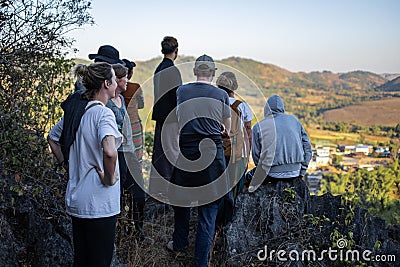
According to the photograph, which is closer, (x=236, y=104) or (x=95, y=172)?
(x=95, y=172)

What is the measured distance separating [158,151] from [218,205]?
3.58ft

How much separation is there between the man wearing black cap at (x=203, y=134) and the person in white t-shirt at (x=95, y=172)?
1292 mm

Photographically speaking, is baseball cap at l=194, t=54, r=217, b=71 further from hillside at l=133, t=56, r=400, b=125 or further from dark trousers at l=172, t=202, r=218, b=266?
hillside at l=133, t=56, r=400, b=125

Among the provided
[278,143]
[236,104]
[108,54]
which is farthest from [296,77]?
[108,54]

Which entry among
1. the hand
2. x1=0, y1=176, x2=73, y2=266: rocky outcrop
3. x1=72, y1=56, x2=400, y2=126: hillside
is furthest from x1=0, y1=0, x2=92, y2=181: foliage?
x1=72, y1=56, x2=400, y2=126: hillside

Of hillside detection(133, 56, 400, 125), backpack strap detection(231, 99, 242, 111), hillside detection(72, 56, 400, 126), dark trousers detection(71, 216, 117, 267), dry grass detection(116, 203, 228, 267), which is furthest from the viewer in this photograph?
hillside detection(133, 56, 400, 125)

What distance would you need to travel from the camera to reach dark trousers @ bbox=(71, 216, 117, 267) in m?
2.77

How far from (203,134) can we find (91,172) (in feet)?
4.79

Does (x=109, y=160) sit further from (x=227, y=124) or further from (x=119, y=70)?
(x=227, y=124)

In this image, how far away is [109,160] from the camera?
8.73 feet

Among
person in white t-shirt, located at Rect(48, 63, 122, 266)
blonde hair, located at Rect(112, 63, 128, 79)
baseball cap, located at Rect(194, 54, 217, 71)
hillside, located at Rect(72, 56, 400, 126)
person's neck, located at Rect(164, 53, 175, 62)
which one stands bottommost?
person in white t-shirt, located at Rect(48, 63, 122, 266)

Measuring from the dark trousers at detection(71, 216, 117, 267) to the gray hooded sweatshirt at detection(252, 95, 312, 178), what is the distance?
2.58m

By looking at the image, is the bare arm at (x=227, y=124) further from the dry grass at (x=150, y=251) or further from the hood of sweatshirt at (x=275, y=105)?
the dry grass at (x=150, y=251)

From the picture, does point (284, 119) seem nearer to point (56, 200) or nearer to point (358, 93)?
point (56, 200)
